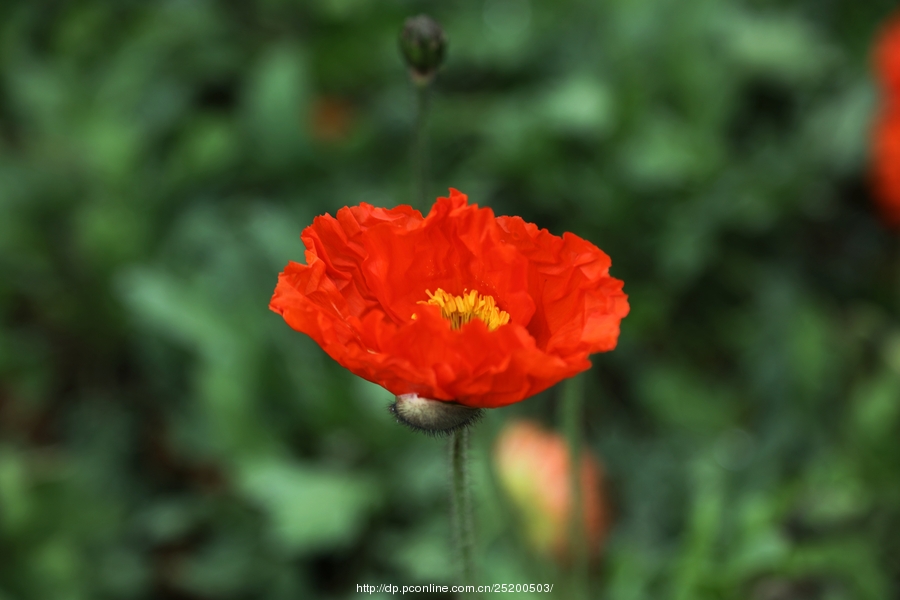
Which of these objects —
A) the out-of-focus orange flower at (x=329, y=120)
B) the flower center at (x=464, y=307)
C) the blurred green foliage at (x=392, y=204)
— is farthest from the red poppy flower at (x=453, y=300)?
the out-of-focus orange flower at (x=329, y=120)

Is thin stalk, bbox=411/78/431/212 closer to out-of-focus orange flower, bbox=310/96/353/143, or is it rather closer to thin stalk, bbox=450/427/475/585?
thin stalk, bbox=450/427/475/585

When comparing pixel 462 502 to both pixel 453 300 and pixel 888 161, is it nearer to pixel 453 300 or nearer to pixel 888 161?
pixel 453 300

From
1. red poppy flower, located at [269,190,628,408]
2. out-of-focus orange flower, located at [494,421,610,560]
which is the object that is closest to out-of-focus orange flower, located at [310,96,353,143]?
out-of-focus orange flower, located at [494,421,610,560]

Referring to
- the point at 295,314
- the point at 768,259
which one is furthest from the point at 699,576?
the point at 768,259

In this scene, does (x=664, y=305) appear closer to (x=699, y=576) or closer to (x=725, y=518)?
(x=725, y=518)

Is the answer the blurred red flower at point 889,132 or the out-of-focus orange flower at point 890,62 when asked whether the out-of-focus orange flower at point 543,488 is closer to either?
the blurred red flower at point 889,132

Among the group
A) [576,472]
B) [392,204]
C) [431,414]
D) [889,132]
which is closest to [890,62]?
[889,132]
